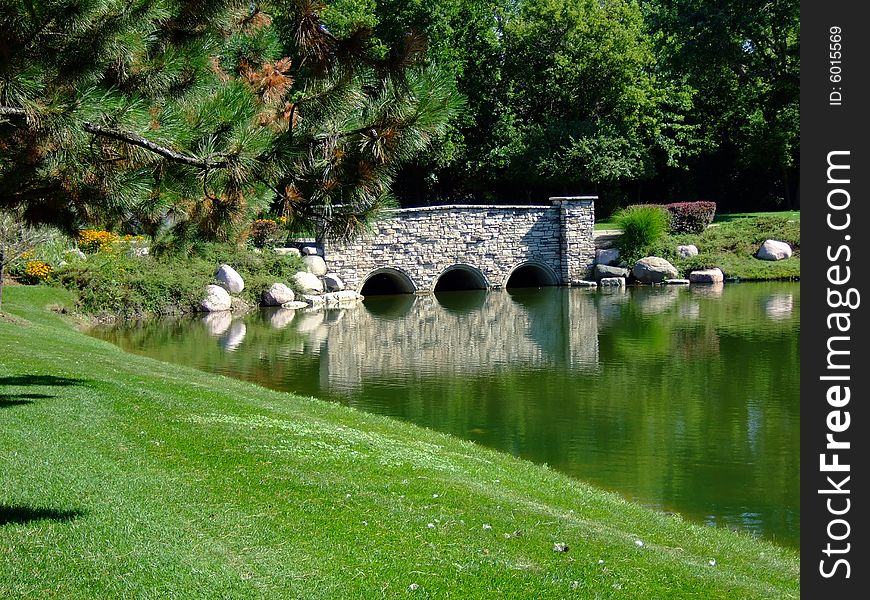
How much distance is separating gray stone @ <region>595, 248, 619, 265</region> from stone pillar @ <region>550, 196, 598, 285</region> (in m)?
0.27

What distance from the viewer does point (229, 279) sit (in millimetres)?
26391

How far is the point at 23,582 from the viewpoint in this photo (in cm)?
493

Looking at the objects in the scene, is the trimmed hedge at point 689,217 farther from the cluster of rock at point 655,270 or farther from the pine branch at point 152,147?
the pine branch at point 152,147

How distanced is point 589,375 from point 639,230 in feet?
55.3

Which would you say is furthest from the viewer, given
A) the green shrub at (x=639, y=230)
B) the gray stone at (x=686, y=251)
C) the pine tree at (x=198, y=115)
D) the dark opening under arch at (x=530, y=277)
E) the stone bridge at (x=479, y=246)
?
the dark opening under arch at (x=530, y=277)

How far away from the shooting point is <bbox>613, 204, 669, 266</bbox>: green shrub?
31.3 meters

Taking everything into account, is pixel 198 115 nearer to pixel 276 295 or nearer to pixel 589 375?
pixel 589 375

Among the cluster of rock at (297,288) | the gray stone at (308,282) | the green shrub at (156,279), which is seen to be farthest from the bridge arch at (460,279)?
the green shrub at (156,279)

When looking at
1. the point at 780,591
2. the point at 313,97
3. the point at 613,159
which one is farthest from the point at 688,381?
the point at 613,159

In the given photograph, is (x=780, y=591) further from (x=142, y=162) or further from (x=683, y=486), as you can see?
(x=142, y=162)

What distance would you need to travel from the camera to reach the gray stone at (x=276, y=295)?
2708cm

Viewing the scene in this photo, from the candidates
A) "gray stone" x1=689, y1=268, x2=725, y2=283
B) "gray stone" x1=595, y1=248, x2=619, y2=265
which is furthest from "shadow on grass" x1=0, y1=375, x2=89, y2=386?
"gray stone" x1=595, y1=248, x2=619, y2=265

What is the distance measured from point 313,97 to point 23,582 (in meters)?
3.34

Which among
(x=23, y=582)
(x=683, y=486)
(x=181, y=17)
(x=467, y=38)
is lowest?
(x=683, y=486)
